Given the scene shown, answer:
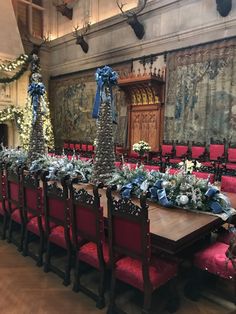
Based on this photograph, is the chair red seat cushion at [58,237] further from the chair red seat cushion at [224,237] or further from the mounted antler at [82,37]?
the mounted antler at [82,37]

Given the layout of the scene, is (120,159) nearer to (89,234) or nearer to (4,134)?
(89,234)

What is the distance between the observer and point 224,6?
7164mm

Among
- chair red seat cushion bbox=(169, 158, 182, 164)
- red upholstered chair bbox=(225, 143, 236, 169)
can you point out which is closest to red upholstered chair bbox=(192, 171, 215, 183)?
red upholstered chair bbox=(225, 143, 236, 169)

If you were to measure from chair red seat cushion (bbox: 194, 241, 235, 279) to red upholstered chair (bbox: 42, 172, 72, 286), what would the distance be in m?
1.25

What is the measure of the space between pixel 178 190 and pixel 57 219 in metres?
1.26

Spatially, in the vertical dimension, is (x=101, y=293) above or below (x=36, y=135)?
below

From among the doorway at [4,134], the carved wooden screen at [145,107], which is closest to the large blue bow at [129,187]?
the carved wooden screen at [145,107]

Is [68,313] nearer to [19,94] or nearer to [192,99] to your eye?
[192,99]

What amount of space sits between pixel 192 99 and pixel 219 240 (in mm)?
6115

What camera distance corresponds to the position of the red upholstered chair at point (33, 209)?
10.2 ft

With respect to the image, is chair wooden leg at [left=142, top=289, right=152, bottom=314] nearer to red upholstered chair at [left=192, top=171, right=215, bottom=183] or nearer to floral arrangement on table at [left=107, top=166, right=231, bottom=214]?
floral arrangement on table at [left=107, top=166, right=231, bottom=214]

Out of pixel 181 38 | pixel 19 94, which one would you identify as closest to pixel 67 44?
pixel 19 94

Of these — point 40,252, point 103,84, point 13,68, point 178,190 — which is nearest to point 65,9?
point 13,68

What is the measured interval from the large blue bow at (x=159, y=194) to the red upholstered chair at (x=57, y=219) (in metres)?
0.88
